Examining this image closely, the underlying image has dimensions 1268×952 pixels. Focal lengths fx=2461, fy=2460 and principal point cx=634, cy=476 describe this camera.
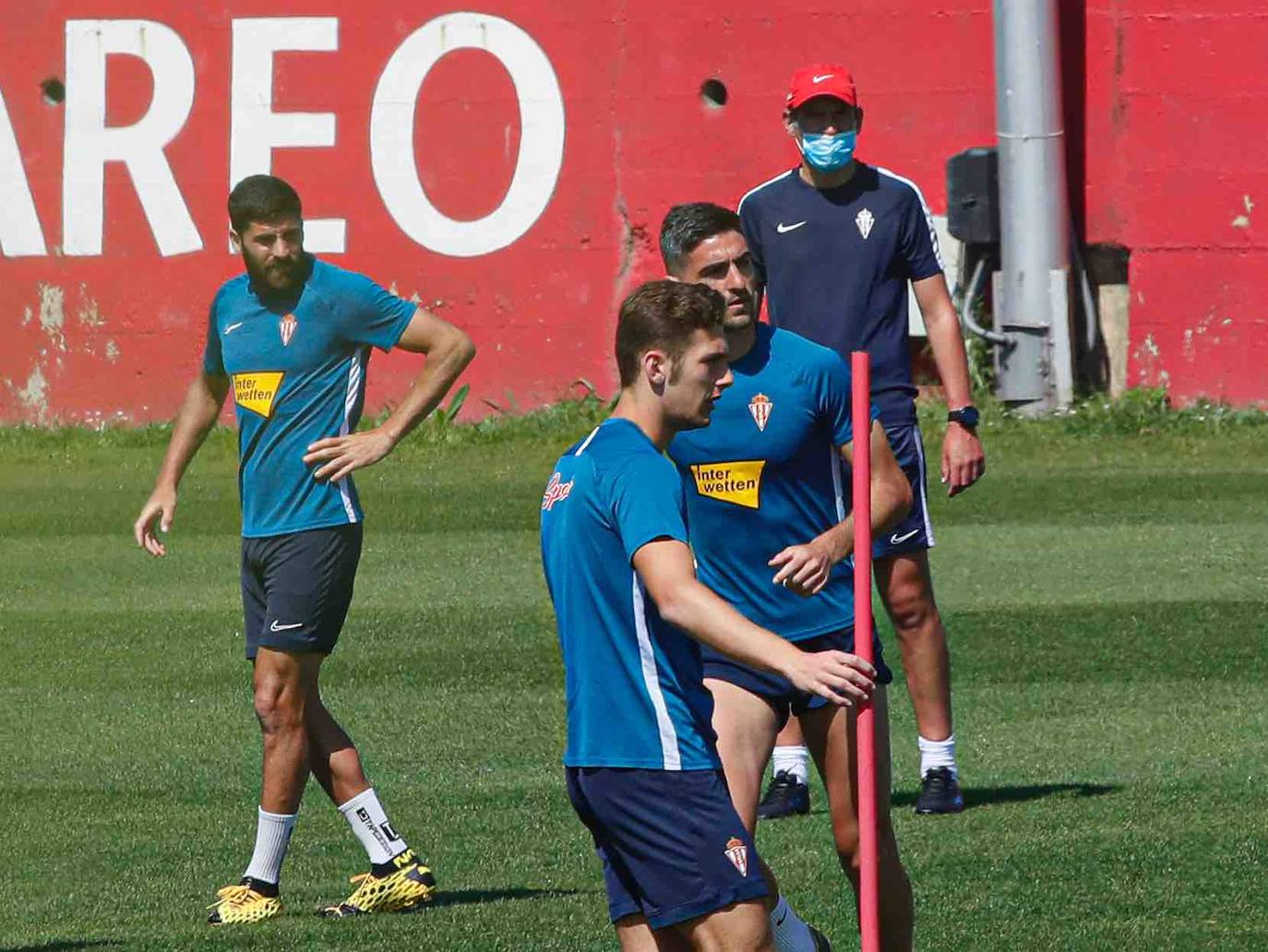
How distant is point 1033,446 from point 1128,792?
9975mm

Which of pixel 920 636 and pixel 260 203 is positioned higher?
pixel 260 203

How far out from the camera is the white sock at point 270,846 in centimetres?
750

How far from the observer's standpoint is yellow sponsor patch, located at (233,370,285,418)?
780cm

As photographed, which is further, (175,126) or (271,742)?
(175,126)

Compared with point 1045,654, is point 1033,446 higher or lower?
higher

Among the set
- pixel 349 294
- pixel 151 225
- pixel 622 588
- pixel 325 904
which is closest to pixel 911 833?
pixel 325 904

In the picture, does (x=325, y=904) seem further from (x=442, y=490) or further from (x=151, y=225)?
(x=151, y=225)

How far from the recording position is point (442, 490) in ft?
58.3

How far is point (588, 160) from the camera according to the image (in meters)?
20.8

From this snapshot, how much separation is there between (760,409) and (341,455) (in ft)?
5.27

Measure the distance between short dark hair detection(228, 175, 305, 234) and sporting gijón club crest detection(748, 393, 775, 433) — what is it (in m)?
1.87

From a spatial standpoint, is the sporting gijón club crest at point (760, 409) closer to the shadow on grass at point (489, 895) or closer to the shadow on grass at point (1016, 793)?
the shadow on grass at point (489, 895)

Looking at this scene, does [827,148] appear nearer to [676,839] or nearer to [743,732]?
[743,732]

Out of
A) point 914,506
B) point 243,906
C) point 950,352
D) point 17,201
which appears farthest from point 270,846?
point 17,201
